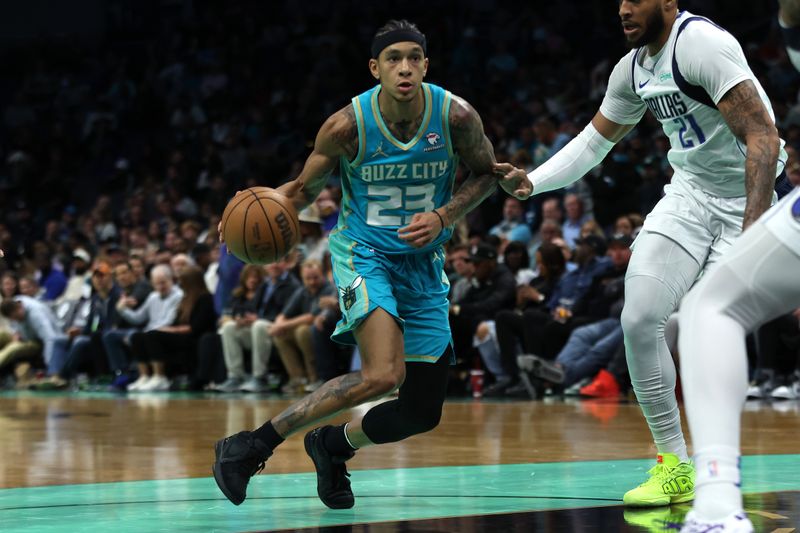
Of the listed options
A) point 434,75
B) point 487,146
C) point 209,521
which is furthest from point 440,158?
point 434,75

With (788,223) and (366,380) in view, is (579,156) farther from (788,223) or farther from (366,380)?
(788,223)

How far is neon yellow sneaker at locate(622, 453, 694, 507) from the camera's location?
18.2 ft

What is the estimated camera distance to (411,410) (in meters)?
5.62

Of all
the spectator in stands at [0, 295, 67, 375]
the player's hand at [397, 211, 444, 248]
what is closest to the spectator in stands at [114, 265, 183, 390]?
the spectator in stands at [0, 295, 67, 375]

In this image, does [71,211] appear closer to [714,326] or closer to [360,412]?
[360,412]

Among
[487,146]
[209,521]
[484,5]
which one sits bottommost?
[209,521]

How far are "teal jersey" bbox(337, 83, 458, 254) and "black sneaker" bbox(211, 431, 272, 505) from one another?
38.6 inches

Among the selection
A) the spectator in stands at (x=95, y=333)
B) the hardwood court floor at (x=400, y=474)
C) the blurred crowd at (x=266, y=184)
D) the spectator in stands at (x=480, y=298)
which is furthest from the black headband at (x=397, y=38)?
the spectator in stands at (x=95, y=333)

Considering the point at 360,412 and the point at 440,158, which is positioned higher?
the point at 440,158

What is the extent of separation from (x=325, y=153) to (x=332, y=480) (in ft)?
4.58

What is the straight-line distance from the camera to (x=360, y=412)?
35.9 ft

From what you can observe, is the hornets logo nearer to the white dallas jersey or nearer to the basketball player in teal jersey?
the basketball player in teal jersey

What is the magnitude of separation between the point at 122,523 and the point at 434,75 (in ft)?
50.7

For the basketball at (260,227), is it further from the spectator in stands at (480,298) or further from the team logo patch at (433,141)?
the spectator in stands at (480,298)
